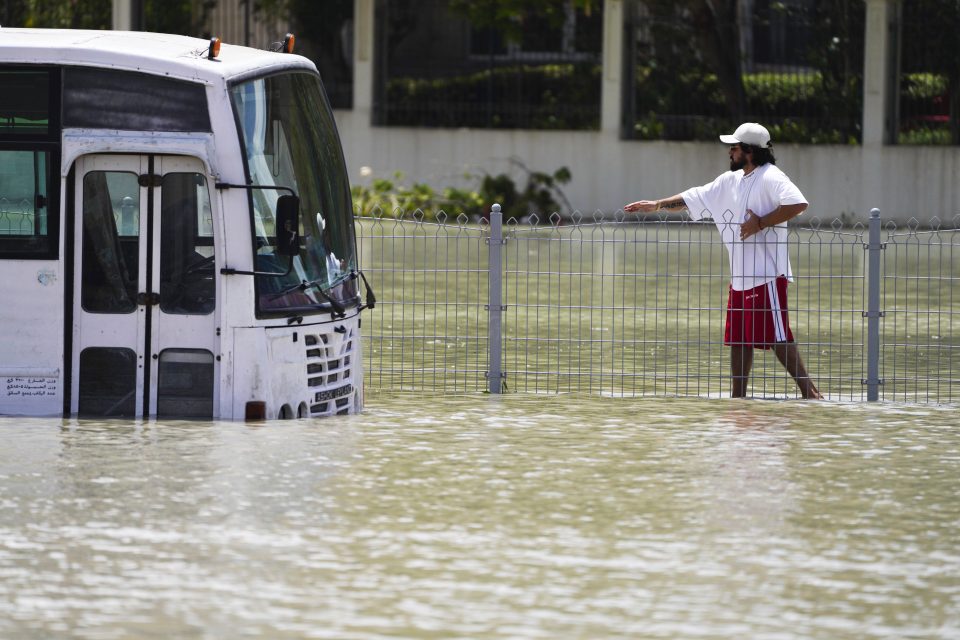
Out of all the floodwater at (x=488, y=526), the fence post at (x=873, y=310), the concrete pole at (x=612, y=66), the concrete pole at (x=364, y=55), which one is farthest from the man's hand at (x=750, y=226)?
the concrete pole at (x=364, y=55)

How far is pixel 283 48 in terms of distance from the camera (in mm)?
11023

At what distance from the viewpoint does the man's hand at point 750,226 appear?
11.0 m

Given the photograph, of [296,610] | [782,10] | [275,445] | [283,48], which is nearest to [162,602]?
[296,610]

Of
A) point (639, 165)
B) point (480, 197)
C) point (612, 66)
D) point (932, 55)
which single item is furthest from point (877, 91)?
point (480, 197)

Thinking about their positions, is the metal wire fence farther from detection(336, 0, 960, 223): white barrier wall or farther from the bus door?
detection(336, 0, 960, 223): white barrier wall

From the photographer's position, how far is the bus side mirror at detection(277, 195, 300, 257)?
9.57 meters

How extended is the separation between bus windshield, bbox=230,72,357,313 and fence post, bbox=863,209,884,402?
3.20m

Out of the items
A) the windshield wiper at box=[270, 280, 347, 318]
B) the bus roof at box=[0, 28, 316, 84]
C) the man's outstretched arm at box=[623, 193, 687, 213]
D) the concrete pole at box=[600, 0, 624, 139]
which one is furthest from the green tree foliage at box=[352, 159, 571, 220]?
the windshield wiper at box=[270, 280, 347, 318]

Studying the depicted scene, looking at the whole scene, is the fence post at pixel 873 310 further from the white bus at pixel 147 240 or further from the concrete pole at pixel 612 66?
the concrete pole at pixel 612 66

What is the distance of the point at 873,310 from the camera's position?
11.2m

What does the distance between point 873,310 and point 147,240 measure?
14.7 ft

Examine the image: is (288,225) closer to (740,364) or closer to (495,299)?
(495,299)

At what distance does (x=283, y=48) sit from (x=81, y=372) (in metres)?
2.43

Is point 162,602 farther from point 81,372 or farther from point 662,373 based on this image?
point 662,373
